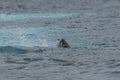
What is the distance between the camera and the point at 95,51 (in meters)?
20.6

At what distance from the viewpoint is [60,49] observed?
2134 cm

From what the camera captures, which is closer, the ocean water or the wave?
the ocean water

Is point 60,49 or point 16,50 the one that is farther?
point 60,49

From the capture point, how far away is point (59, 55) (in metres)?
19.4

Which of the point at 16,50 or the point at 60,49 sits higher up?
the point at 16,50

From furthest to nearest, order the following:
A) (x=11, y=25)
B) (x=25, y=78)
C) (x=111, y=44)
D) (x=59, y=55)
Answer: (x=11, y=25) → (x=111, y=44) → (x=59, y=55) → (x=25, y=78)

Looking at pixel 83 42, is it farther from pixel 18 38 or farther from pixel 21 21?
pixel 21 21

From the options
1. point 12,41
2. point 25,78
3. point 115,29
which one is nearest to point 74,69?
point 25,78

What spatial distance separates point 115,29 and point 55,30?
3.11m

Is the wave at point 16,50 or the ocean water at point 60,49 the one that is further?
the wave at point 16,50

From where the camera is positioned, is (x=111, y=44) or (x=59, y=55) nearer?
(x=59, y=55)

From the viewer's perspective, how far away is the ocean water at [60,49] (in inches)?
635

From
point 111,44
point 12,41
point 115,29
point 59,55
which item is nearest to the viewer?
point 59,55

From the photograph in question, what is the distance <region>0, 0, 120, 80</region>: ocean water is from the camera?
1614cm
